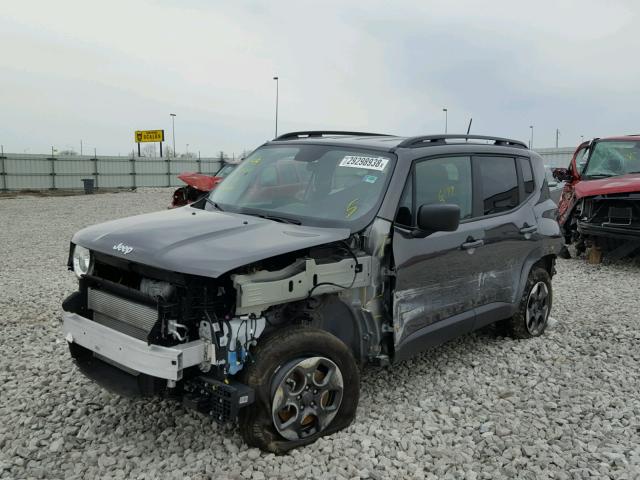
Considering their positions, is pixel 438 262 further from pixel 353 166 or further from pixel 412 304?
pixel 353 166

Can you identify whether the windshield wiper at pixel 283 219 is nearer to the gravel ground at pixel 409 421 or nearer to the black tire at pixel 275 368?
the black tire at pixel 275 368

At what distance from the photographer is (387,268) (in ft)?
13.1

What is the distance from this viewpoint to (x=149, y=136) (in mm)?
49219

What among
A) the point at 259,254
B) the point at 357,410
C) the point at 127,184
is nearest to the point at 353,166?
the point at 259,254

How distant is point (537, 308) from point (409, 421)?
2500 millimetres

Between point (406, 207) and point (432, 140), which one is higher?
point (432, 140)

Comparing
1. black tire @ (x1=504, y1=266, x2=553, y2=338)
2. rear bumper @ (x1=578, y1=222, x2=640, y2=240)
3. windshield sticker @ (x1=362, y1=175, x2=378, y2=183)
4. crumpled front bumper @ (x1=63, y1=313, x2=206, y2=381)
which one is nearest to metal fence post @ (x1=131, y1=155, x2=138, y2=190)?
rear bumper @ (x1=578, y1=222, x2=640, y2=240)

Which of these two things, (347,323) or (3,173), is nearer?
(347,323)

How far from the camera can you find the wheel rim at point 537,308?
576 cm

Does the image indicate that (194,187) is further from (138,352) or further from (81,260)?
(138,352)

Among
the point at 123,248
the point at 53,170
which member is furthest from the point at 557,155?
the point at 123,248

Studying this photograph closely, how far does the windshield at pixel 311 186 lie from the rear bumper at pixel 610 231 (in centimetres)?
676

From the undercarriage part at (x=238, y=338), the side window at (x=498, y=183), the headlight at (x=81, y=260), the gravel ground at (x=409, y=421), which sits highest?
the side window at (x=498, y=183)

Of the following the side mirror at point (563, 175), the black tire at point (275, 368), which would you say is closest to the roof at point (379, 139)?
the black tire at point (275, 368)
